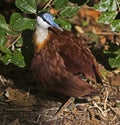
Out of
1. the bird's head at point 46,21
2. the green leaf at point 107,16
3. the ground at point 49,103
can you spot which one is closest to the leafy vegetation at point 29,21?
the green leaf at point 107,16

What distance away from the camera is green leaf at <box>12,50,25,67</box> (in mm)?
3574

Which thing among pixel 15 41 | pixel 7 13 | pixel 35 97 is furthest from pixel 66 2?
pixel 7 13

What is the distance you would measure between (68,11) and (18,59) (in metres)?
0.48

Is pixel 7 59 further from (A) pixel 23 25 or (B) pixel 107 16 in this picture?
(B) pixel 107 16

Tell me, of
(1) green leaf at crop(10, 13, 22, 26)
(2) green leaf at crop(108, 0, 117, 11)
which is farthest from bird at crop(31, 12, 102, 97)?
(2) green leaf at crop(108, 0, 117, 11)

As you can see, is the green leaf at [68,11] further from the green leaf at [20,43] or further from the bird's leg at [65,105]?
the bird's leg at [65,105]

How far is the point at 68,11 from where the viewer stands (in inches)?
141

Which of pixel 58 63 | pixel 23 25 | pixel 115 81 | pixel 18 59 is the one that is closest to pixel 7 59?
pixel 18 59

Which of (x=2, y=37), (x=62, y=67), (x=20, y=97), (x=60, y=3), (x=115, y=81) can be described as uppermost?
(x=60, y=3)

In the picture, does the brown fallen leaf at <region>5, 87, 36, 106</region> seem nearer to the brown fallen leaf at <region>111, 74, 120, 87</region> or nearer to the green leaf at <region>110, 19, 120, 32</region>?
the brown fallen leaf at <region>111, 74, 120, 87</region>

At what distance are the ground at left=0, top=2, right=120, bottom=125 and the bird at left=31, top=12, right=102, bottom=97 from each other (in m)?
0.16

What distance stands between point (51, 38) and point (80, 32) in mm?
1703

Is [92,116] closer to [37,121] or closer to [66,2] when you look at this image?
[37,121]

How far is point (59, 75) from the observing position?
3.34 m
